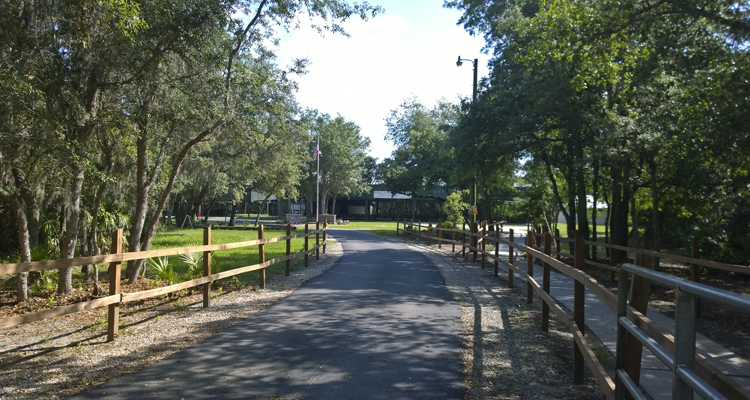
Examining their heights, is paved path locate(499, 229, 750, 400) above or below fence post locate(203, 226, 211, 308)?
below

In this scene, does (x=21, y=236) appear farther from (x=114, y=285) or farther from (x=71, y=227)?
(x=114, y=285)

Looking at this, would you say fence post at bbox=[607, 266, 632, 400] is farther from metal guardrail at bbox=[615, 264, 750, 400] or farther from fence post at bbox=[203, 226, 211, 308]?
fence post at bbox=[203, 226, 211, 308]

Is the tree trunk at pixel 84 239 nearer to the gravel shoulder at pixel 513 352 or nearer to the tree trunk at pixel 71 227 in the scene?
the tree trunk at pixel 71 227

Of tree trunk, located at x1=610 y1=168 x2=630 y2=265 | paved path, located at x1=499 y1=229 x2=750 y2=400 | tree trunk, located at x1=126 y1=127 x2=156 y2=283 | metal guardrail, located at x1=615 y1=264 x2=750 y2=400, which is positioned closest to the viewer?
metal guardrail, located at x1=615 y1=264 x2=750 y2=400

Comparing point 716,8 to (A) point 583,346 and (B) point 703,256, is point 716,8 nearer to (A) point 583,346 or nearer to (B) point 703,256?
(A) point 583,346

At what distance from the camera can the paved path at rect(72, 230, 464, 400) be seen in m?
4.75

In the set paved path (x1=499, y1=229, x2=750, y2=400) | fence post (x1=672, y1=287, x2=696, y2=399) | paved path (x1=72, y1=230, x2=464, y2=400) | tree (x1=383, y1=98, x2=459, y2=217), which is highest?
tree (x1=383, y1=98, x2=459, y2=217)

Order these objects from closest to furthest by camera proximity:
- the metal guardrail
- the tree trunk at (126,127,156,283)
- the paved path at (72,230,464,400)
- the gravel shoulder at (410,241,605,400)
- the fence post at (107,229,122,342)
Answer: the metal guardrail → the paved path at (72,230,464,400) → the gravel shoulder at (410,241,605,400) → the fence post at (107,229,122,342) → the tree trunk at (126,127,156,283)

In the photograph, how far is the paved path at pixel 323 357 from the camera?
4750 millimetres

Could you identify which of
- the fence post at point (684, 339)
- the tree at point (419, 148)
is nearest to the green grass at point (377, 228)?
the tree at point (419, 148)

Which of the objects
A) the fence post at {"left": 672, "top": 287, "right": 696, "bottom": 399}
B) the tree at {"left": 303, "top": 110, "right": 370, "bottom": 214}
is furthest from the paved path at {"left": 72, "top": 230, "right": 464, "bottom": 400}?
the tree at {"left": 303, "top": 110, "right": 370, "bottom": 214}

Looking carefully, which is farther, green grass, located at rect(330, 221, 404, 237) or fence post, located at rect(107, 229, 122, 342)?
green grass, located at rect(330, 221, 404, 237)

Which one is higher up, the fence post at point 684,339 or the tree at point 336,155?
the tree at point 336,155

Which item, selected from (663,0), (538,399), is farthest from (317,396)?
(663,0)
